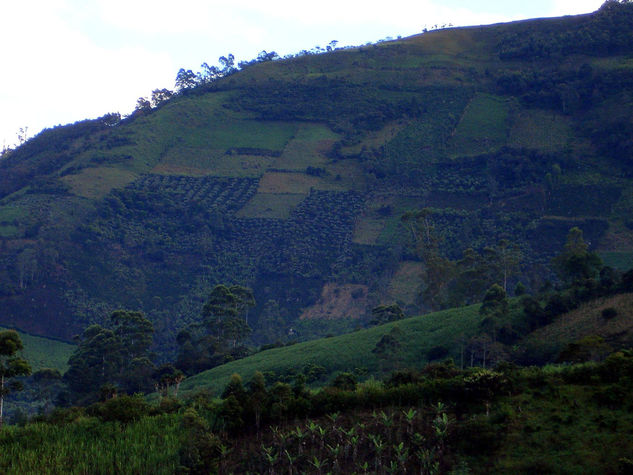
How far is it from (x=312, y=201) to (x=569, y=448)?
7705 cm

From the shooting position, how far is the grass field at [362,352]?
42.5 meters

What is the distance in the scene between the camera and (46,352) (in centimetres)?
6694

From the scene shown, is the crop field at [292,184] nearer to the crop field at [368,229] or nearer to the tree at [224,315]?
the crop field at [368,229]

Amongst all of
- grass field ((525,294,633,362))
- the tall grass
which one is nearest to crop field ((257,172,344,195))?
grass field ((525,294,633,362))

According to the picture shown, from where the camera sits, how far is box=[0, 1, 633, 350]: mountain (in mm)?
77125

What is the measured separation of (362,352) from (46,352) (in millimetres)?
35459

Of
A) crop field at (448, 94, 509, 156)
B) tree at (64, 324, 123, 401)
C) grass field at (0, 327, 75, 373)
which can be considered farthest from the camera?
crop field at (448, 94, 509, 156)

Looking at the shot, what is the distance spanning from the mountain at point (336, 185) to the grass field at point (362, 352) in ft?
42.9

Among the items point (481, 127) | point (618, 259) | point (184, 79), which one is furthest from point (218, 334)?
point (184, 79)

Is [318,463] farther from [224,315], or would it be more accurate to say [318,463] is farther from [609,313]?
[224,315]

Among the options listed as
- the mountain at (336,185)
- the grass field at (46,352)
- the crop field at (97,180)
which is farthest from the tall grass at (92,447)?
the crop field at (97,180)

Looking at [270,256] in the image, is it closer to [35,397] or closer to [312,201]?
[312,201]

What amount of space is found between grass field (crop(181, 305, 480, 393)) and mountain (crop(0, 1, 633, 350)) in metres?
13.1

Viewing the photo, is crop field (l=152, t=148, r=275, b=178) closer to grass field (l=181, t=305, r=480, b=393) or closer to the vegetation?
the vegetation
